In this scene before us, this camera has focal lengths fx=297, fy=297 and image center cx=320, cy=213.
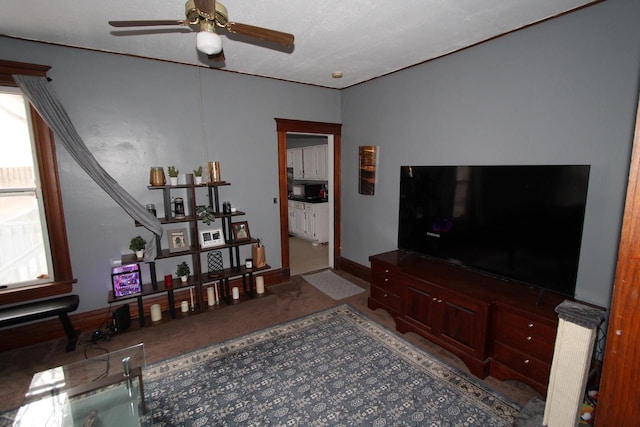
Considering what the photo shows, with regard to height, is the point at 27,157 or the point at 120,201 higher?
the point at 27,157

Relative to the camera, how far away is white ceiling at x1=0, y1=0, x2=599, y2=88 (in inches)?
80.0

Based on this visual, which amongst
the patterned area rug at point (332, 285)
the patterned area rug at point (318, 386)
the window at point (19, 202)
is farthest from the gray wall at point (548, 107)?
the window at point (19, 202)

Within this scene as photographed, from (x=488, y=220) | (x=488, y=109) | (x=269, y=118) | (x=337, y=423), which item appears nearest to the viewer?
(x=337, y=423)

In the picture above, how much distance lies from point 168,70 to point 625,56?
3870 mm

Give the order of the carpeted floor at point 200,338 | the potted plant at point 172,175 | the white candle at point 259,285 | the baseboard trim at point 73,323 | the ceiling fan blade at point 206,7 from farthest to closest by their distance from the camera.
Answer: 1. the white candle at point 259,285
2. the potted plant at point 172,175
3. the baseboard trim at point 73,323
4. the carpeted floor at point 200,338
5. the ceiling fan blade at point 206,7

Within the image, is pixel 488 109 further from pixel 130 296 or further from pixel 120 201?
pixel 130 296

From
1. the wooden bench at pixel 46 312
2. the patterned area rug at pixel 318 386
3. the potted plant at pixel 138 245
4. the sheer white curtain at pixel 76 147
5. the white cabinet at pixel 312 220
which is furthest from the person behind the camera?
the white cabinet at pixel 312 220

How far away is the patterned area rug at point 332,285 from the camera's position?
385 cm

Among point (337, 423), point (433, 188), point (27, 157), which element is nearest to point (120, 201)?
point (27, 157)

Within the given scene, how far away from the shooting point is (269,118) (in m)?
3.90

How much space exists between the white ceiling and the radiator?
203cm

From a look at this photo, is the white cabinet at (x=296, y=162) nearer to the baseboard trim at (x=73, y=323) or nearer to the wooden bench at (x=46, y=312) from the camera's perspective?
the baseboard trim at (x=73, y=323)

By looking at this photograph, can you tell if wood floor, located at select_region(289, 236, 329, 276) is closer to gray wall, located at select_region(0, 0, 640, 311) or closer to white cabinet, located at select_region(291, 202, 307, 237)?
white cabinet, located at select_region(291, 202, 307, 237)

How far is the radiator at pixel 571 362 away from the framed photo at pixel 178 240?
3.33 m
